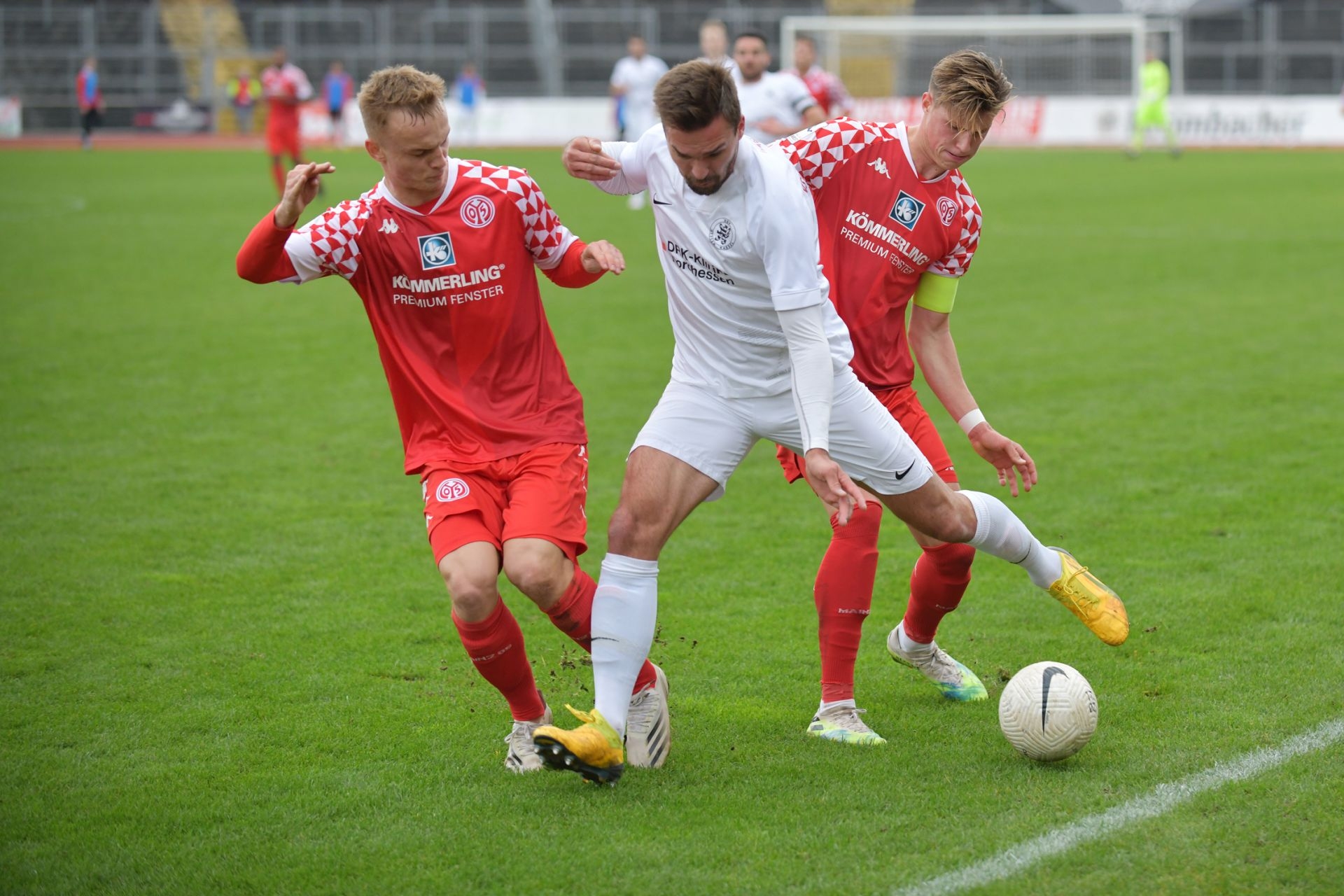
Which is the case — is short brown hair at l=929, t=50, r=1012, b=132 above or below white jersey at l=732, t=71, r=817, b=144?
below

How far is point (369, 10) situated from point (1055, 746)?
3987cm

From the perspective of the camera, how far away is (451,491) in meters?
4.23

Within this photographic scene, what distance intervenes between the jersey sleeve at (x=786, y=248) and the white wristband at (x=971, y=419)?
3.33 feet

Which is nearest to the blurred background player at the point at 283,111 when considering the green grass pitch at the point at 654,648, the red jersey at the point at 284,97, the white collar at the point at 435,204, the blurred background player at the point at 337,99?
the red jersey at the point at 284,97

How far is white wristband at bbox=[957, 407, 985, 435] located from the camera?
184 inches

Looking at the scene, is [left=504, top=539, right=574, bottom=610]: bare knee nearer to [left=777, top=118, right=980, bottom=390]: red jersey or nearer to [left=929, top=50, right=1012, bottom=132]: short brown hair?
[left=777, top=118, right=980, bottom=390]: red jersey

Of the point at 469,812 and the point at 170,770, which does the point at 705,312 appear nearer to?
the point at 469,812

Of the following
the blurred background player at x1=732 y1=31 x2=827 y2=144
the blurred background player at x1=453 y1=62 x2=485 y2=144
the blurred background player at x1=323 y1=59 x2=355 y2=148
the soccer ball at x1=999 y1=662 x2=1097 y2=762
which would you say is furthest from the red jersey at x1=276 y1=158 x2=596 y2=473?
the blurred background player at x1=453 y1=62 x2=485 y2=144

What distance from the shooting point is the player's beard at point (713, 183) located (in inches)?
151

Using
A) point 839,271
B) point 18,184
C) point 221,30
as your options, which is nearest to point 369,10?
point 221,30

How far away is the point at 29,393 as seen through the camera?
9688 mm

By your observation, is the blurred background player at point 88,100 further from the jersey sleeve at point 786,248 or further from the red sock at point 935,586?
A: the jersey sleeve at point 786,248

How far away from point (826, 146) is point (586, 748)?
2036mm

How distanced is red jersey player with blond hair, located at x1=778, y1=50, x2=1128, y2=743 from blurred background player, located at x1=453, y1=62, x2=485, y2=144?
105ft
